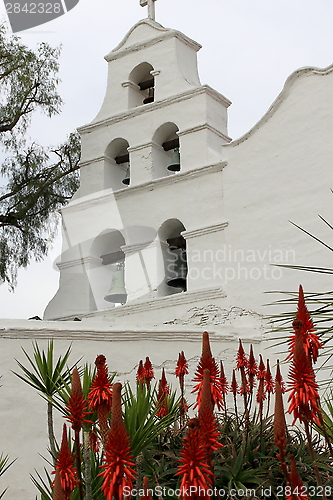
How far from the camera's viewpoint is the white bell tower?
10219 millimetres

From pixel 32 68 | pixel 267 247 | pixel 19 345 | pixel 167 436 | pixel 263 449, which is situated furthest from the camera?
pixel 32 68

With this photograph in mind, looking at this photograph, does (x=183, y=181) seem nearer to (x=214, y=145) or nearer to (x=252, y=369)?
(x=214, y=145)

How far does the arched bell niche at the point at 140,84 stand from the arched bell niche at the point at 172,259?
2659mm

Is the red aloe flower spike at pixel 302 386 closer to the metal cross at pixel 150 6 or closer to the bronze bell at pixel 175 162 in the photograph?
the bronze bell at pixel 175 162

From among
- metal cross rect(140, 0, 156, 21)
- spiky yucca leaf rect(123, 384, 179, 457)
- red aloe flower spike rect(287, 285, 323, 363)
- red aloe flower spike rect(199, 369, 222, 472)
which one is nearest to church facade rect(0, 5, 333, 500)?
metal cross rect(140, 0, 156, 21)

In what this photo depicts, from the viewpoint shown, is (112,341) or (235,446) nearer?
(235,446)

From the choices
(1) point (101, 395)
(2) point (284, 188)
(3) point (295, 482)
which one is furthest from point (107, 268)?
(3) point (295, 482)

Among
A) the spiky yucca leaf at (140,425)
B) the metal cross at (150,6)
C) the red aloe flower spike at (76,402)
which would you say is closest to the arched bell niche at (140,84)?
the metal cross at (150,6)

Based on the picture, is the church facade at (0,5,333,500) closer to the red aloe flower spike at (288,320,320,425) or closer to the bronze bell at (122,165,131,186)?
the bronze bell at (122,165,131,186)

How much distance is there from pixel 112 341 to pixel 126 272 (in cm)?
328

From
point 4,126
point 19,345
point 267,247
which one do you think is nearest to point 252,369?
point 19,345

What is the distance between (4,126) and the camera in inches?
524

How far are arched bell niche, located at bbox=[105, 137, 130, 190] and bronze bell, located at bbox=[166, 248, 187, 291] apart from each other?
1.87 m

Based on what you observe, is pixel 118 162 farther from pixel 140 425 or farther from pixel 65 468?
pixel 65 468
